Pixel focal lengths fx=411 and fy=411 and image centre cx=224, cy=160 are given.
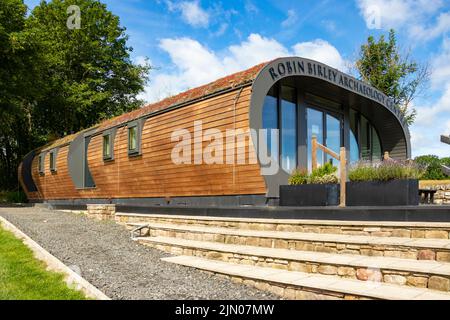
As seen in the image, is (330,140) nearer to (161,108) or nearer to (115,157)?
(161,108)

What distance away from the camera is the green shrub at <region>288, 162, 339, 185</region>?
24.7 feet

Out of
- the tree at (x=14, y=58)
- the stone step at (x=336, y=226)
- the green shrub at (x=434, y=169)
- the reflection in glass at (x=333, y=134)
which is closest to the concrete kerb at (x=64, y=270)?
the stone step at (x=336, y=226)

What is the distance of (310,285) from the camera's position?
4566 mm

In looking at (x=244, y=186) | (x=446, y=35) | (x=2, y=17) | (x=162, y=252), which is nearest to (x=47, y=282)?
(x=162, y=252)

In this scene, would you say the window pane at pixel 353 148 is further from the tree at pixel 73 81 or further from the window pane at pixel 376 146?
the tree at pixel 73 81

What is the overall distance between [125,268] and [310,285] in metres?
3.08

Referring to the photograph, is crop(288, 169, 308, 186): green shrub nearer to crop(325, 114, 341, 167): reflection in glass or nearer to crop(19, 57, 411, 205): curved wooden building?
crop(19, 57, 411, 205): curved wooden building

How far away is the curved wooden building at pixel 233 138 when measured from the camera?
8.19 metres

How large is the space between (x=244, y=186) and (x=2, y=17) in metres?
16.9

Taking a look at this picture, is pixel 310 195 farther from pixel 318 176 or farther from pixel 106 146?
pixel 106 146

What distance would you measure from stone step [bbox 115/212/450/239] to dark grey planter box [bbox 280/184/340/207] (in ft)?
2.75

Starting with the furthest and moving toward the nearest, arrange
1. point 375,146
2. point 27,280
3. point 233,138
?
1. point 375,146
2. point 233,138
3. point 27,280

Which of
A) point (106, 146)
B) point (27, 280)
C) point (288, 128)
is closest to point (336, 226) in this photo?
point (27, 280)
